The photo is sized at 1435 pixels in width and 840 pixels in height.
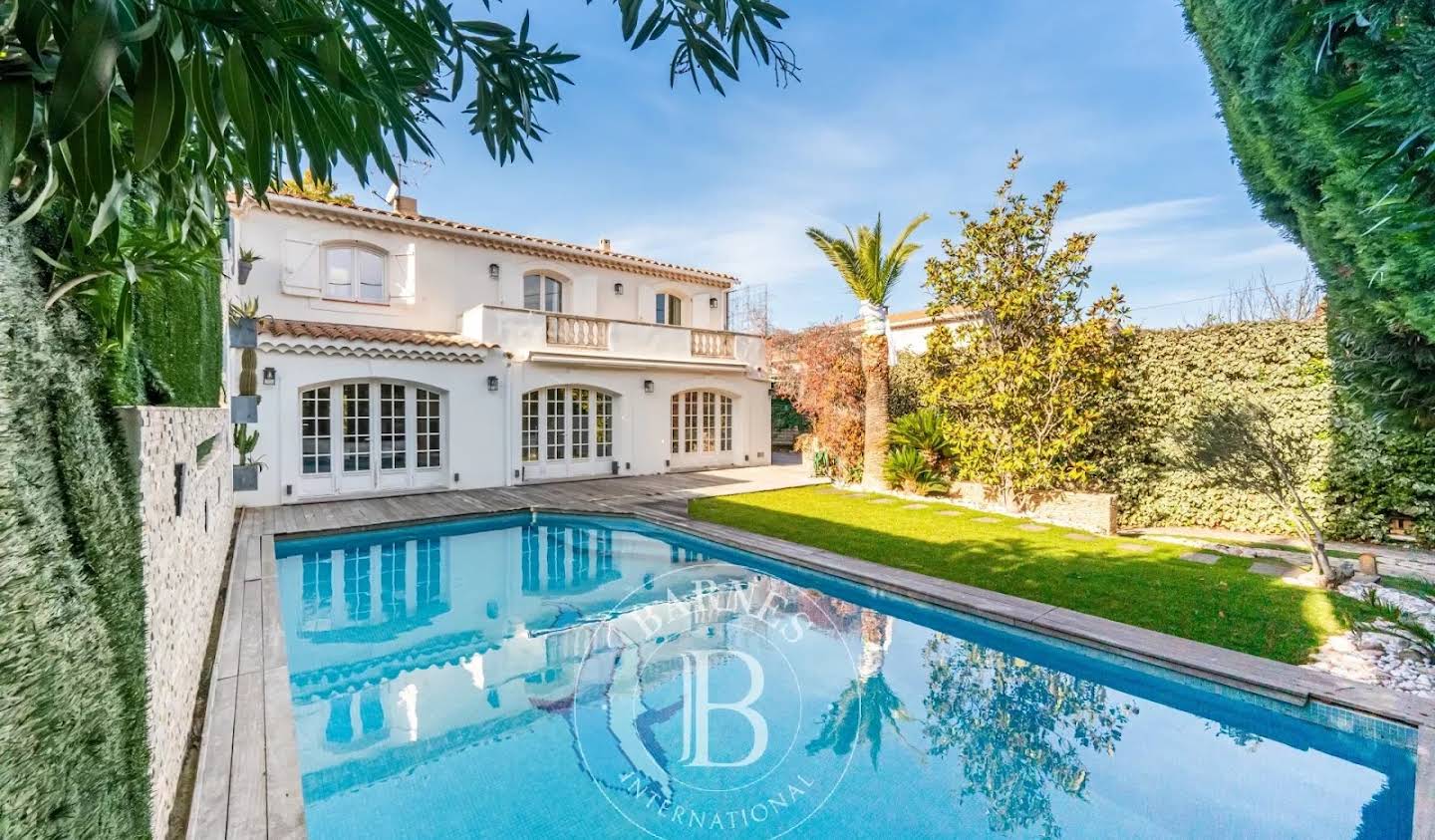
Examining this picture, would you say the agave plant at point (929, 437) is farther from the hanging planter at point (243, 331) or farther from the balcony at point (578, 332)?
the hanging planter at point (243, 331)

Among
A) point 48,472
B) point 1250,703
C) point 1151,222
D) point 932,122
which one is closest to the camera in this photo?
point 48,472

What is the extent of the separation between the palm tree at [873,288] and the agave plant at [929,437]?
74 centimetres

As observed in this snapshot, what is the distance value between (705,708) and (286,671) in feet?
13.8

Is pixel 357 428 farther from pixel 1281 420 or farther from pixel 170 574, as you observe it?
pixel 1281 420

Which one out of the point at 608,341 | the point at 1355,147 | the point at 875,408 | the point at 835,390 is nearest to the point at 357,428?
the point at 608,341

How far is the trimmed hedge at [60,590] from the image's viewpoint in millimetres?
1587

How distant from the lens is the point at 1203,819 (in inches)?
183

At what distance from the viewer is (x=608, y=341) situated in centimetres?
2041

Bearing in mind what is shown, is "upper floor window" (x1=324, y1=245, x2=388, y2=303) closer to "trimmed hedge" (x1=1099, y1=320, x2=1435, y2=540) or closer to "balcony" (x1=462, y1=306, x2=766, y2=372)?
"balcony" (x1=462, y1=306, x2=766, y2=372)

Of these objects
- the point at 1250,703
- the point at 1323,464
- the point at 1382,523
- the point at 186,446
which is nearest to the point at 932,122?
the point at 1323,464

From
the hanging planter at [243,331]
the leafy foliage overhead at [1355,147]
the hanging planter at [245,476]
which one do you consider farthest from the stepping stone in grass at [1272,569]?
the hanging planter at [245,476]

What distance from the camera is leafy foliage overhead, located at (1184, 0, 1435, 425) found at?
2736 millimetres

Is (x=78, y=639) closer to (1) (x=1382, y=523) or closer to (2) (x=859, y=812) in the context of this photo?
(2) (x=859, y=812)

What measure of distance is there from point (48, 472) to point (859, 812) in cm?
529
